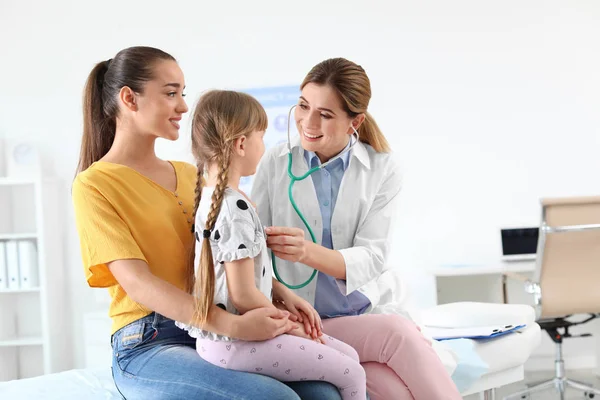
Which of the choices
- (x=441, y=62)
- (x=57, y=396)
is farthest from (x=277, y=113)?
(x=57, y=396)

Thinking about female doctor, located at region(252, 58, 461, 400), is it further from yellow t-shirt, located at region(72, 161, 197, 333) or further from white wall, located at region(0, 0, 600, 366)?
white wall, located at region(0, 0, 600, 366)

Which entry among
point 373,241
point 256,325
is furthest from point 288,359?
point 373,241

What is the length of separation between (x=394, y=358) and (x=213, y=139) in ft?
2.23

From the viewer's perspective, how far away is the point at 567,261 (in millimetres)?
3301

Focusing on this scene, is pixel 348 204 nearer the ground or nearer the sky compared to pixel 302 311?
nearer the sky

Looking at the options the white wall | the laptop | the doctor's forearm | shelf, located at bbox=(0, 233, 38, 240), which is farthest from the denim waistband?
shelf, located at bbox=(0, 233, 38, 240)

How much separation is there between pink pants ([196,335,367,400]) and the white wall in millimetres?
3108

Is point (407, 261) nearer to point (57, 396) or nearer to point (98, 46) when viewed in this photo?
point (98, 46)

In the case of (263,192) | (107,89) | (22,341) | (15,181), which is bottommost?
(22,341)

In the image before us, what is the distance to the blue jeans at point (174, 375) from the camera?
4.63 ft

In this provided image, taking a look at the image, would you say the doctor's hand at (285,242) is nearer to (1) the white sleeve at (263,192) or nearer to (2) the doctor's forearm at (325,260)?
(2) the doctor's forearm at (325,260)

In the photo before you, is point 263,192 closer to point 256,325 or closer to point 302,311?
point 302,311

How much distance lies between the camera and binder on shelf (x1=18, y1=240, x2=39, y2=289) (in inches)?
176

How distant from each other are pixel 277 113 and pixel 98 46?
1256mm
